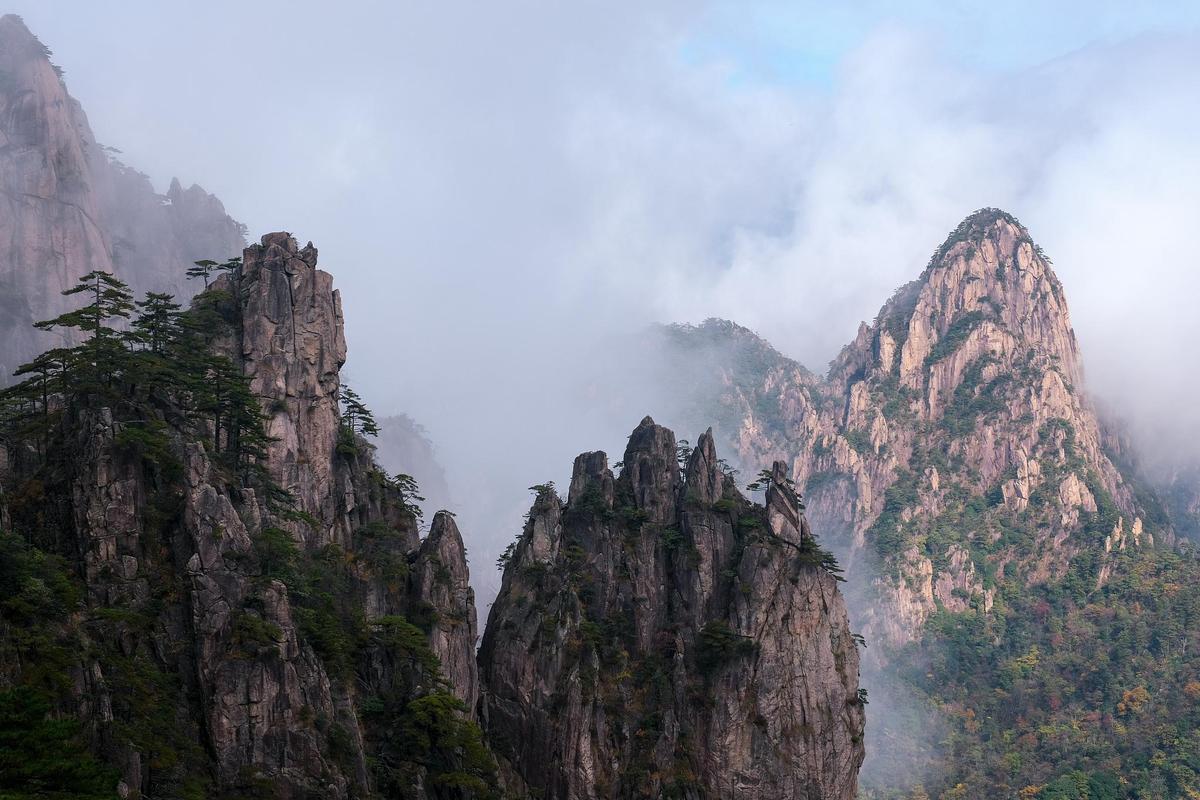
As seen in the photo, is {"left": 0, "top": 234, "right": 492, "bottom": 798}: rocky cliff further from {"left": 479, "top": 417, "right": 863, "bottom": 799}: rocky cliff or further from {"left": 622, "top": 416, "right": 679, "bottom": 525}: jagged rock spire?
{"left": 622, "top": 416, "right": 679, "bottom": 525}: jagged rock spire

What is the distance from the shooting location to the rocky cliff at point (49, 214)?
399 ft

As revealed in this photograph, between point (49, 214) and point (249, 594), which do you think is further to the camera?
point (49, 214)

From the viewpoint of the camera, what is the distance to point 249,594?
2298 inches

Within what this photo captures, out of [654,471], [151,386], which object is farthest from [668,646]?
[151,386]

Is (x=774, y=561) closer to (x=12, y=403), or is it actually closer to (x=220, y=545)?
(x=220, y=545)

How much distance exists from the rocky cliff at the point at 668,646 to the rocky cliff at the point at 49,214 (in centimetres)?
5355

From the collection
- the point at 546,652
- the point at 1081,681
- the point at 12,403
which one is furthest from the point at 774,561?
the point at 1081,681

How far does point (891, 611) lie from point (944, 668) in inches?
582

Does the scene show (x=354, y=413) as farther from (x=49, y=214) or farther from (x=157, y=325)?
(x=49, y=214)

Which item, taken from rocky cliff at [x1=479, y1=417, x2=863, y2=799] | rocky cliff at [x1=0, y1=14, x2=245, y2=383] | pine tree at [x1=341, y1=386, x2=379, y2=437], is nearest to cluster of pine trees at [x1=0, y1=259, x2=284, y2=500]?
pine tree at [x1=341, y1=386, x2=379, y2=437]

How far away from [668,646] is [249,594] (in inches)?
1478

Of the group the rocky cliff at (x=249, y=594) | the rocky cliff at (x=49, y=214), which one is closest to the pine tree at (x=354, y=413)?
the rocky cliff at (x=249, y=594)

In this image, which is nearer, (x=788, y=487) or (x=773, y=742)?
(x=773, y=742)

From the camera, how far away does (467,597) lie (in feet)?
260
